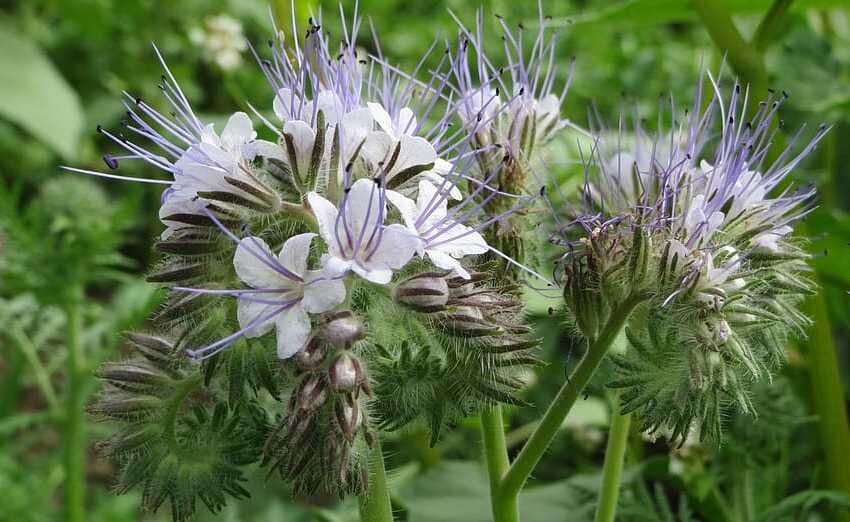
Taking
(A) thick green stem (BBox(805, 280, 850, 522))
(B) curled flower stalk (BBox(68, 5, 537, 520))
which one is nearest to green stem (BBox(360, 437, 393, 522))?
(B) curled flower stalk (BBox(68, 5, 537, 520))

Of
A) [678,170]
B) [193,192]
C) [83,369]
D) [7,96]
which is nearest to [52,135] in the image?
[7,96]

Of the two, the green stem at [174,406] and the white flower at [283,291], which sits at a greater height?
the white flower at [283,291]

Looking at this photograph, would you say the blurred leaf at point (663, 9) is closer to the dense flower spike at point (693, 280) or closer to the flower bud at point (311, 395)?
the dense flower spike at point (693, 280)

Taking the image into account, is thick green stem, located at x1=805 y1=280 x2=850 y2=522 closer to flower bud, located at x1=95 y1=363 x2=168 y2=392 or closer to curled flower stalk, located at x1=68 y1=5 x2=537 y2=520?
curled flower stalk, located at x1=68 y1=5 x2=537 y2=520

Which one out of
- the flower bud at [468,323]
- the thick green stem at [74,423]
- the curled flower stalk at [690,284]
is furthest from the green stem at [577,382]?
the thick green stem at [74,423]

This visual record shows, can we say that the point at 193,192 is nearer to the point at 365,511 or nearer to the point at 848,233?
the point at 365,511

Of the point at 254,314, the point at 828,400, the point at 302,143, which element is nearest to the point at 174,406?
the point at 254,314
